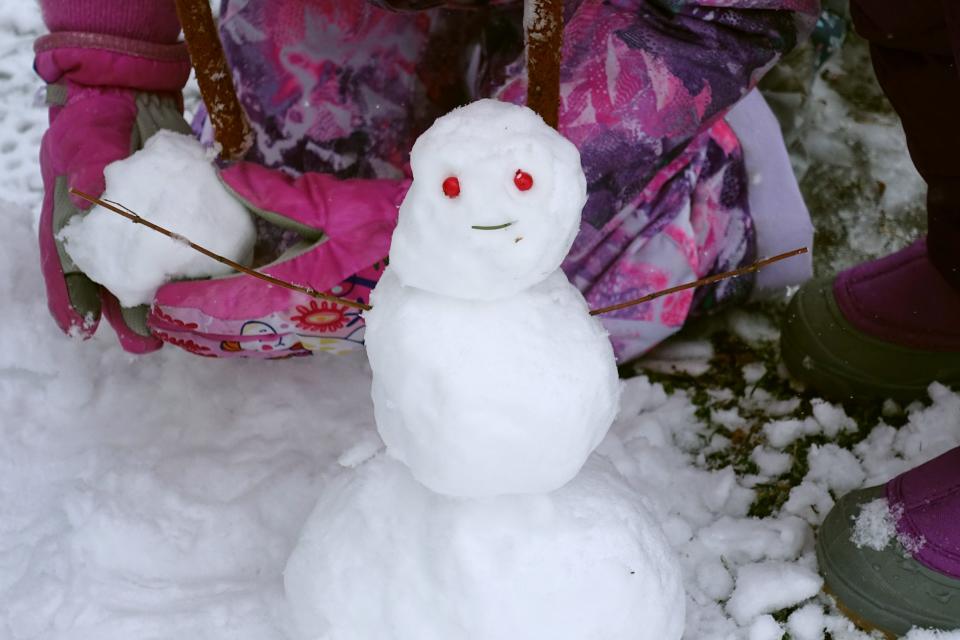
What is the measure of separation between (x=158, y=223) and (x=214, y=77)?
0.51 feet

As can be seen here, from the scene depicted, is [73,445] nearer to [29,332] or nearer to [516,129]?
[29,332]

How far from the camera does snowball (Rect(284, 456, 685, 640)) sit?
772 millimetres

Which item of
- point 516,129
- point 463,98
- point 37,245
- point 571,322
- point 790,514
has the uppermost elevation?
point 516,129

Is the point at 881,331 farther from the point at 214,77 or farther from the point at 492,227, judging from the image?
the point at 214,77

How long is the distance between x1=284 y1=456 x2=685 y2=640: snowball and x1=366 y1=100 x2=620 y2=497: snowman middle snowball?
6 cm

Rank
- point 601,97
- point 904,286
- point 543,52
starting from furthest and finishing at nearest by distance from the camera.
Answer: point 904,286 < point 601,97 < point 543,52

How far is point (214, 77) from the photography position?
0.94 m

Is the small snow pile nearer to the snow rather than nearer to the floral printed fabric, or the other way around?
the snow

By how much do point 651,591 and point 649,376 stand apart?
18.0 inches

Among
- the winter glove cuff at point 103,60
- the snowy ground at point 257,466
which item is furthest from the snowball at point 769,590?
the winter glove cuff at point 103,60

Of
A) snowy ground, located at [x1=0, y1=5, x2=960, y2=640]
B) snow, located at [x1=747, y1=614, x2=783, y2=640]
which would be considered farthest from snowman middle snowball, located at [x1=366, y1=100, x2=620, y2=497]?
snow, located at [x1=747, y1=614, x2=783, y2=640]

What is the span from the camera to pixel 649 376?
124 centimetres

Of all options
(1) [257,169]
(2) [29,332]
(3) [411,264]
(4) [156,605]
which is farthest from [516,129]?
(2) [29,332]

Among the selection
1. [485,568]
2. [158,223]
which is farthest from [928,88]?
[158,223]
